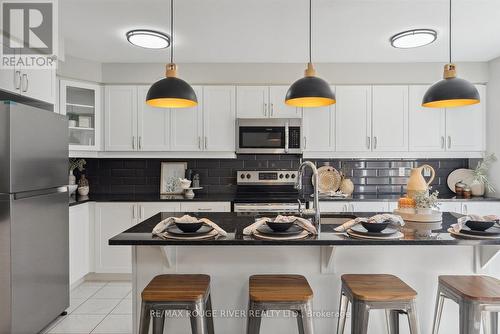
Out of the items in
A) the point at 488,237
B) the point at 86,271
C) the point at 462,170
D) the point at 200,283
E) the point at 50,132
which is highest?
the point at 50,132

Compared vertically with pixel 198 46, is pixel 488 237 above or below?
below

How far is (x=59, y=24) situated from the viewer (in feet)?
9.04

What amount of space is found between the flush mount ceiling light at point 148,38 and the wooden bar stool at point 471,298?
286cm

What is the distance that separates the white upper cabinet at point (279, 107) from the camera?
149 inches

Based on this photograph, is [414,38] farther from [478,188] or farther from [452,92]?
[478,188]

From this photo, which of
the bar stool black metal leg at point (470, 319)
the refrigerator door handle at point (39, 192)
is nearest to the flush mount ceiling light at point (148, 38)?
the refrigerator door handle at point (39, 192)

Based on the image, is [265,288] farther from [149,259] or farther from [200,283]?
[149,259]

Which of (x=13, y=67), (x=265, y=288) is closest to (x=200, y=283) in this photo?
(x=265, y=288)

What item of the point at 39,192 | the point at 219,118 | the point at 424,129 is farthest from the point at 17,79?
the point at 424,129

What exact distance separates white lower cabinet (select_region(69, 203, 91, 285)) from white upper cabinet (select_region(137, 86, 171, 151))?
3.12ft

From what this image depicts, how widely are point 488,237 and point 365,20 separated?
1.94 meters

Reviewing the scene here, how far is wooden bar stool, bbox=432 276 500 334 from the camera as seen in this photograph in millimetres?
1502

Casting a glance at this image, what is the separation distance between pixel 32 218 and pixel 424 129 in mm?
3994

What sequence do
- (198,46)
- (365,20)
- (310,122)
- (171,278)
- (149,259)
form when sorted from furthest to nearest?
(310,122) < (198,46) < (365,20) < (149,259) < (171,278)
